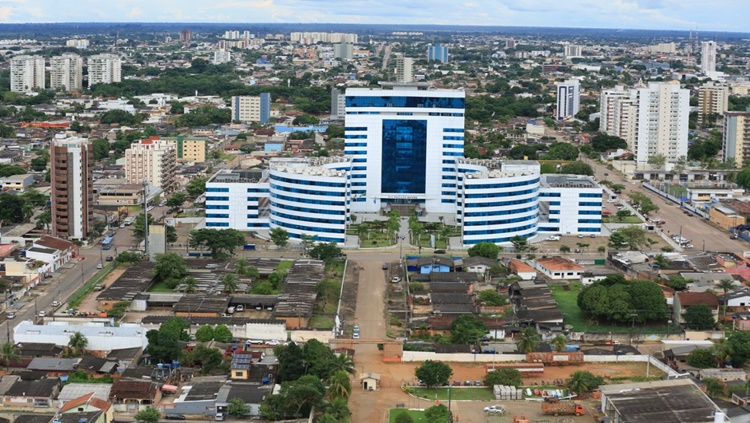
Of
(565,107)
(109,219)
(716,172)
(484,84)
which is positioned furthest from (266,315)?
(484,84)

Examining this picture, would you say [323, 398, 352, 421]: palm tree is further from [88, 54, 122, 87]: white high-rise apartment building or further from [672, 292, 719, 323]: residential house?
[88, 54, 122, 87]: white high-rise apartment building

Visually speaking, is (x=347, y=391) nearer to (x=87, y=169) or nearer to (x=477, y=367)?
(x=477, y=367)

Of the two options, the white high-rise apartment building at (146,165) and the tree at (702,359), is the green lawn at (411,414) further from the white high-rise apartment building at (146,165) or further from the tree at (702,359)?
the white high-rise apartment building at (146,165)

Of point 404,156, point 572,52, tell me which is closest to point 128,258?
point 404,156

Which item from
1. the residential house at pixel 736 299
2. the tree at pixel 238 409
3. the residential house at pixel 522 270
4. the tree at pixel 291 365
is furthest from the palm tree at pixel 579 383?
the residential house at pixel 522 270

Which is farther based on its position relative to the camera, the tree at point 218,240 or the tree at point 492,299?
the tree at point 218,240

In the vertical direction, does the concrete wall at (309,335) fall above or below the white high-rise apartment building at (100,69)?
below
